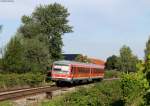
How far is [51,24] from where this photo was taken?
103 m

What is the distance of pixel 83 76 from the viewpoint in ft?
204

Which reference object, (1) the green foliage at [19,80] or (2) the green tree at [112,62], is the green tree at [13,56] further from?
(2) the green tree at [112,62]

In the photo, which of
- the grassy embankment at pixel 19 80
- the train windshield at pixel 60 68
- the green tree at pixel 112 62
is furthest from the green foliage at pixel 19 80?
the green tree at pixel 112 62

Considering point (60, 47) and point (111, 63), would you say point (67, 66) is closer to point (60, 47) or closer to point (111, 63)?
point (60, 47)

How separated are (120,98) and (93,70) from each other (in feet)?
116

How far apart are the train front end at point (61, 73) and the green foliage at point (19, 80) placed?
13.5 ft

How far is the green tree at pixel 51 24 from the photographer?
10019cm

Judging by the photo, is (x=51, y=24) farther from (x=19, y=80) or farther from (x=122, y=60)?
(x=122, y=60)

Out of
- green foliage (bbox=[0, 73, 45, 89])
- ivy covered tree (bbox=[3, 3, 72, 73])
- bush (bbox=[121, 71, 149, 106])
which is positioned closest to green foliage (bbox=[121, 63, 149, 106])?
bush (bbox=[121, 71, 149, 106])

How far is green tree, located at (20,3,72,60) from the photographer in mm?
100188

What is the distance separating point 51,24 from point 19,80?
149ft

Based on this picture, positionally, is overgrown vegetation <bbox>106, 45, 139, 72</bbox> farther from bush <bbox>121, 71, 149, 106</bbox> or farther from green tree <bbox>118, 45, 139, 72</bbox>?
bush <bbox>121, 71, 149, 106</bbox>

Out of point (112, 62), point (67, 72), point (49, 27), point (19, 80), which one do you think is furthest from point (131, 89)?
point (112, 62)

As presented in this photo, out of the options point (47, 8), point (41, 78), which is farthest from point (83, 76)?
point (47, 8)
